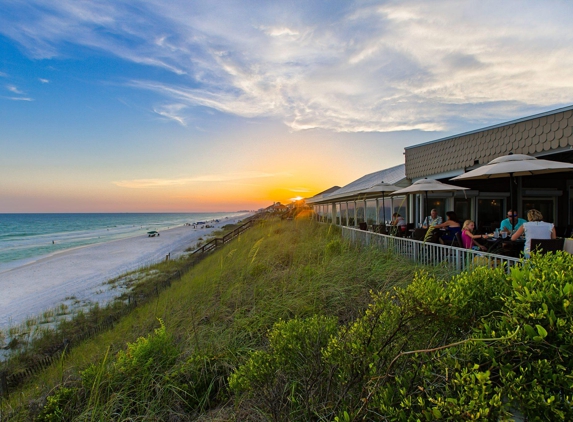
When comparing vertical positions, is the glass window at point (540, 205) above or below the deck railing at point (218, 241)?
above

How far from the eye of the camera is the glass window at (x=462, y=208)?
39.6 feet

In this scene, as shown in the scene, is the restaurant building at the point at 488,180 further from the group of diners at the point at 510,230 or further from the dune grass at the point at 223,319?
the dune grass at the point at 223,319

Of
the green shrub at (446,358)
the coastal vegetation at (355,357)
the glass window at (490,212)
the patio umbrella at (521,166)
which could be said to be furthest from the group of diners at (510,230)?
the glass window at (490,212)

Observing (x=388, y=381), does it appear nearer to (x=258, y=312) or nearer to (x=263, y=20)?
(x=258, y=312)

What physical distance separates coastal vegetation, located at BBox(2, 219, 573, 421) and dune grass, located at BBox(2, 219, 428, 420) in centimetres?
2

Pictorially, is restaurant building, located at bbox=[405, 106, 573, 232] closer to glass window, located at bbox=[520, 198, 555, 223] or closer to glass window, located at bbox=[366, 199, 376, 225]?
glass window, located at bbox=[520, 198, 555, 223]

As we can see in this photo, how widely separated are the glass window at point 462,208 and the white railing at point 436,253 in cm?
647

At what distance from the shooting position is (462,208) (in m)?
12.2

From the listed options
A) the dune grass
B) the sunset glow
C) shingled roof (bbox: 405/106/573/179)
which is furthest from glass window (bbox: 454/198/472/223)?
the dune grass

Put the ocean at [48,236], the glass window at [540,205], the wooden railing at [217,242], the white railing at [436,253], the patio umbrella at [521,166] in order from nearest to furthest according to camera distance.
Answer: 1. the white railing at [436,253]
2. the patio umbrella at [521,166]
3. the glass window at [540,205]
4. the wooden railing at [217,242]
5. the ocean at [48,236]

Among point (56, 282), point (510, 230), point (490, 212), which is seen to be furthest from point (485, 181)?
point (56, 282)

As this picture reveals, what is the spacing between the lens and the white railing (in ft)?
14.0

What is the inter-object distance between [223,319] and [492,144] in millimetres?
9711

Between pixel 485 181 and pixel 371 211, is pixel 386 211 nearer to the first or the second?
pixel 371 211
